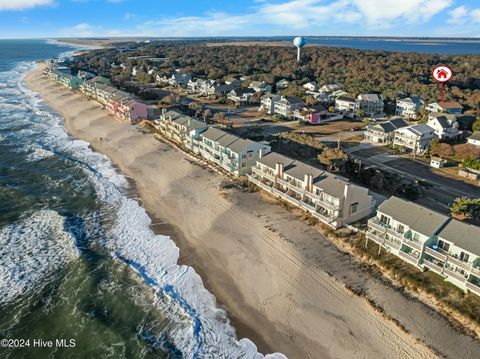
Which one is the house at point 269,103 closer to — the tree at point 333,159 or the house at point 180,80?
the tree at point 333,159

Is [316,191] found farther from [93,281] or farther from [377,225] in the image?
[93,281]

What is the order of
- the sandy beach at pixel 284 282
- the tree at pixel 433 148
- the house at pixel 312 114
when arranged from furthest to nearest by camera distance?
the house at pixel 312 114, the tree at pixel 433 148, the sandy beach at pixel 284 282

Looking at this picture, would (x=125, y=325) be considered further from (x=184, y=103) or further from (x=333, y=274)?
(x=184, y=103)

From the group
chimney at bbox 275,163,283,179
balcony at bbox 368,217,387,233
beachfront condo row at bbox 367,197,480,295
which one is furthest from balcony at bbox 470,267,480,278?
chimney at bbox 275,163,283,179

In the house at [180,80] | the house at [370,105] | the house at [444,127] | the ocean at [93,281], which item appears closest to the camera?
the ocean at [93,281]

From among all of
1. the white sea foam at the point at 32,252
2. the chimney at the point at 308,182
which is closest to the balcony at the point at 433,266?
the chimney at the point at 308,182

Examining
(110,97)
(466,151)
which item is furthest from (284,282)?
(110,97)
